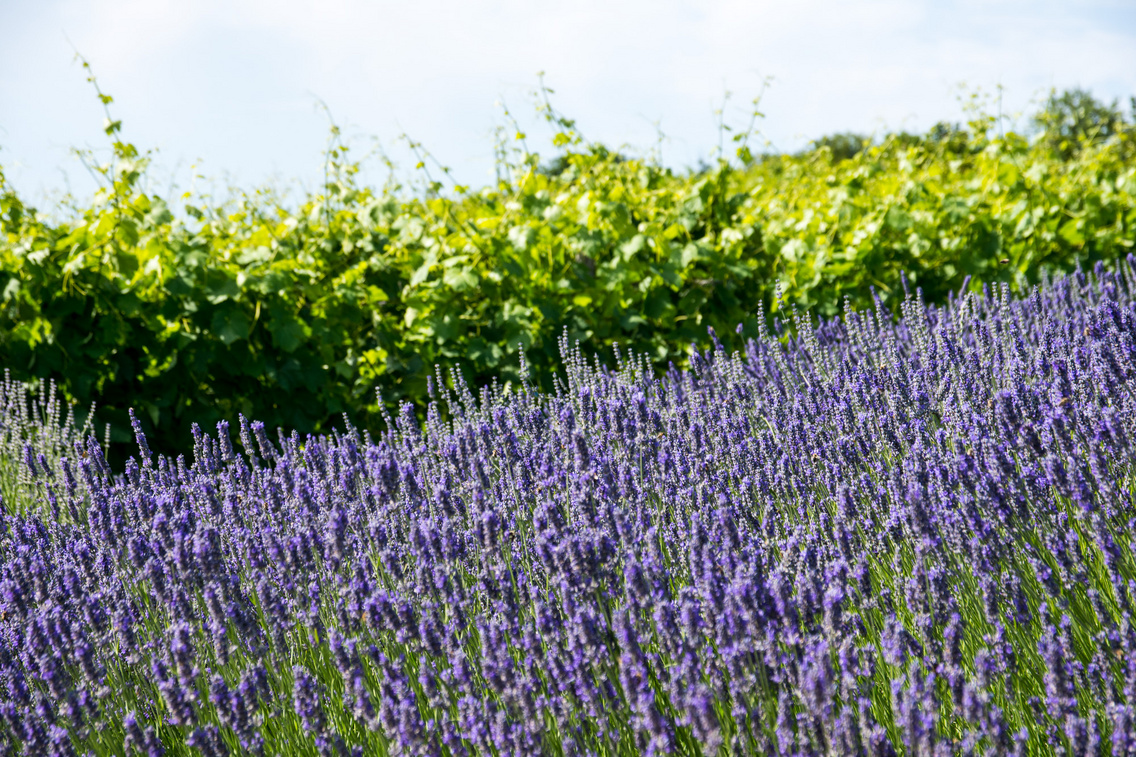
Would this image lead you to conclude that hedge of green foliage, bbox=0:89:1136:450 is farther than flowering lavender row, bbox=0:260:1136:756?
Yes

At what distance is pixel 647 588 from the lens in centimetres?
188

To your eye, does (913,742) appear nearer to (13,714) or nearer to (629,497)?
(629,497)

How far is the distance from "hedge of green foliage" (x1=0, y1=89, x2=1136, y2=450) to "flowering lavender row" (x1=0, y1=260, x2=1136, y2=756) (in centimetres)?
204

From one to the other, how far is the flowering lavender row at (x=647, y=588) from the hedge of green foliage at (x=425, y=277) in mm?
2043

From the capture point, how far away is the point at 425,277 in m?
5.90

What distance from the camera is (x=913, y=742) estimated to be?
1.41m

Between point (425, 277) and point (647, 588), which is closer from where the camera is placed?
point (647, 588)

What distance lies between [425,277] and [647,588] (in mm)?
4307

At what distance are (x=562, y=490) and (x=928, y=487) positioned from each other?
1.20 m

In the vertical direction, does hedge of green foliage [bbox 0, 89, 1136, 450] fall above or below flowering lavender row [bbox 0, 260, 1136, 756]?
above

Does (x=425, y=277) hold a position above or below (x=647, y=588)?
above

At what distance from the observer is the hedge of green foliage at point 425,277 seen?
18.5 ft

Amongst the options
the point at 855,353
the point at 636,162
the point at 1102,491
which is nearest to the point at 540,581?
the point at 1102,491

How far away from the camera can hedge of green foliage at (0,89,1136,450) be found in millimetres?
5625
